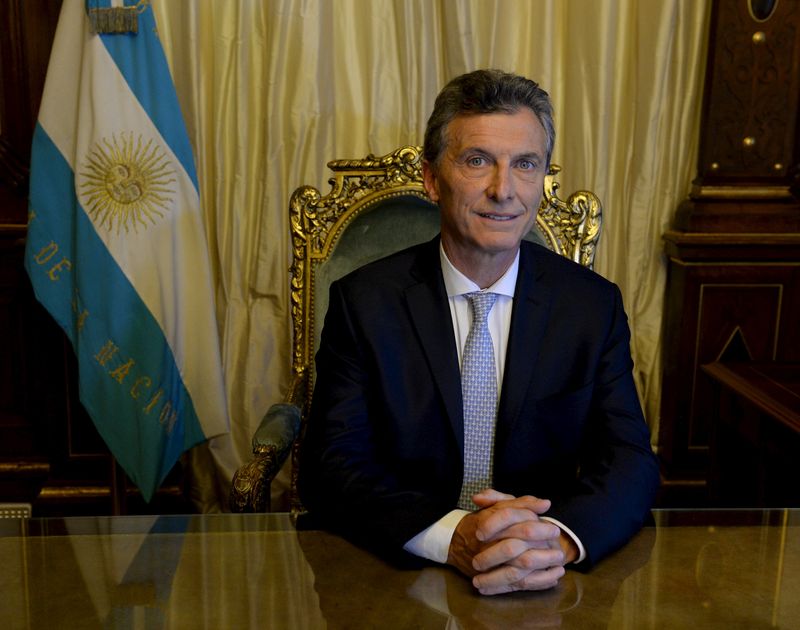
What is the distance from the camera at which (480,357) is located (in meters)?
1.76

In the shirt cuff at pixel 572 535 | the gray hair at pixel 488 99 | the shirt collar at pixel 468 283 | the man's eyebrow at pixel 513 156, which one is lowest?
the shirt cuff at pixel 572 535

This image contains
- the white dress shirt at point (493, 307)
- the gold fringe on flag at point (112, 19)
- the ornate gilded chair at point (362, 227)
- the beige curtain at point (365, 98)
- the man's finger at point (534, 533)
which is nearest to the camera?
the man's finger at point (534, 533)

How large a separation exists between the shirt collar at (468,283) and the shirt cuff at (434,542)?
2.01 ft

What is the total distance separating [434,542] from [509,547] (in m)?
0.16

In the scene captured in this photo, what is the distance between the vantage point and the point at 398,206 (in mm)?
Answer: 2498

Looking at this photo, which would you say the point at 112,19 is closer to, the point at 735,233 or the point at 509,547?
the point at 509,547

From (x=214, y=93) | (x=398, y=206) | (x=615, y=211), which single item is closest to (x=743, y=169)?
(x=615, y=211)

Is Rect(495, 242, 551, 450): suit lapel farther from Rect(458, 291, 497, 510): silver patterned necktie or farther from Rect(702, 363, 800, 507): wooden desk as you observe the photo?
Rect(702, 363, 800, 507): wooden desk

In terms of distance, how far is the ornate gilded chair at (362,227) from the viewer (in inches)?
93.7

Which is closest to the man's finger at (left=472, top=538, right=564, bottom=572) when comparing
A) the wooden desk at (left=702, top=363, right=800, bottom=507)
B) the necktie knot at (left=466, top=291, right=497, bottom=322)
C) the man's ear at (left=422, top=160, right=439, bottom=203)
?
the necktie knot at (left=466, top=291, right=497, bottom=322)

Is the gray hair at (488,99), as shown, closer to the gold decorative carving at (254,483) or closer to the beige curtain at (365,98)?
the gold decorative carving at (254,483)

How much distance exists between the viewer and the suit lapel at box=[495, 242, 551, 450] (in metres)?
1.73

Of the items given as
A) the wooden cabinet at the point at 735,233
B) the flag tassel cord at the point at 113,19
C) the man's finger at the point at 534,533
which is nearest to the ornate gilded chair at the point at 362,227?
the flag tassel cord at the point at 113,19

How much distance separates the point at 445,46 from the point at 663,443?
1.82 m
